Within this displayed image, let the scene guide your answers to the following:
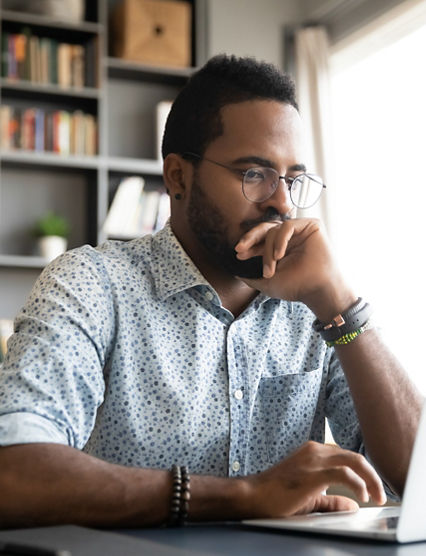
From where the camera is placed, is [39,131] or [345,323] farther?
[39,131]

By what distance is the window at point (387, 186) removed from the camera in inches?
144

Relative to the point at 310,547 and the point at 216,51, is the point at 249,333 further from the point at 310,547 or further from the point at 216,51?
the point at 216,51

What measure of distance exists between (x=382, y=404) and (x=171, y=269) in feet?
1.46

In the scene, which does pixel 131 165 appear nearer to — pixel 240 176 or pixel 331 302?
pixel 240 176

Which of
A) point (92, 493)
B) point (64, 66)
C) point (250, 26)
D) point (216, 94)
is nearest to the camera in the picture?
point (92, 493)

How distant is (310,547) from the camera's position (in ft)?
2.93

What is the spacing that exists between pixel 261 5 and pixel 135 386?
3423mm

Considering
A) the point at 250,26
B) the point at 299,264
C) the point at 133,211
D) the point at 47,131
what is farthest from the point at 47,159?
the point at 299,264

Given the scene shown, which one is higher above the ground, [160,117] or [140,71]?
[140,71]

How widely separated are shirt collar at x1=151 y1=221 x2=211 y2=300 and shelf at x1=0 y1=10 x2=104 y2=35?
8.78 feet

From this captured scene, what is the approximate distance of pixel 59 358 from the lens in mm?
1247

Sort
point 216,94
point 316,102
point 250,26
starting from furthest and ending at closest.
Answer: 1. point 250,26
2. point 316,102
3. point 216,94

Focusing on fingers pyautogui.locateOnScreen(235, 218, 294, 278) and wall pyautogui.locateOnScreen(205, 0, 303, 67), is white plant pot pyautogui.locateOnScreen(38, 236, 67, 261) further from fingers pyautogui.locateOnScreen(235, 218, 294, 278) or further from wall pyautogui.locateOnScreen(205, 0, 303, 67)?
fingers pyautogui.locateOnScreen(235, 218, 294, 278)

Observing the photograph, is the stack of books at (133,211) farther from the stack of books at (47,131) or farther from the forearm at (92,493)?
the forearm at (92,493)
